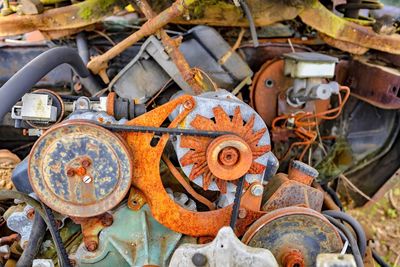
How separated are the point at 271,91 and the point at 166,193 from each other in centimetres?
99

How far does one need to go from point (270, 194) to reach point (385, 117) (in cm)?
131

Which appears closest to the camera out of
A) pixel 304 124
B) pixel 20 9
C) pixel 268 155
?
pixel 268 155

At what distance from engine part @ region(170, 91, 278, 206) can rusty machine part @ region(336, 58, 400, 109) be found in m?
1.09

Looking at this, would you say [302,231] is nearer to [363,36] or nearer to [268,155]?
[268,155]

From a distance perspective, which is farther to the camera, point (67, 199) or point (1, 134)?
point (1, 134)

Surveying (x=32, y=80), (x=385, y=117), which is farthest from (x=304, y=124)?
(x=32, y=80)

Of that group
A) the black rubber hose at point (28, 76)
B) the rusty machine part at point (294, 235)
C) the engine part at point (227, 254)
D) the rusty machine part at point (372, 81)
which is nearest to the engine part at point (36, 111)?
the black rubber hose at point (28, 76)

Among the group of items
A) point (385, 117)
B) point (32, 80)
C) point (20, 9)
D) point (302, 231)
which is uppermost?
point (20, 9)

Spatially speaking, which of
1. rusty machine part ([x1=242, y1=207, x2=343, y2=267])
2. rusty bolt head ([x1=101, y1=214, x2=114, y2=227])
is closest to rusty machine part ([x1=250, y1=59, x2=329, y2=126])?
rusty machine part ([x1=242, y1=207, x2=343, y2=267])

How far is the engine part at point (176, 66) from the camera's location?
1715 mm

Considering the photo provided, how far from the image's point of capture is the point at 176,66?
1643 millimetres

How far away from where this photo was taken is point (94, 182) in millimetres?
1192

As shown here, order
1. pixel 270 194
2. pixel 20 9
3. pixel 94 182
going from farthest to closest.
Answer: pixel 20 9
pixel 270 194
pixel 94 182

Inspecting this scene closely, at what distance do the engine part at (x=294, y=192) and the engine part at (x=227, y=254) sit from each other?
300 mm
